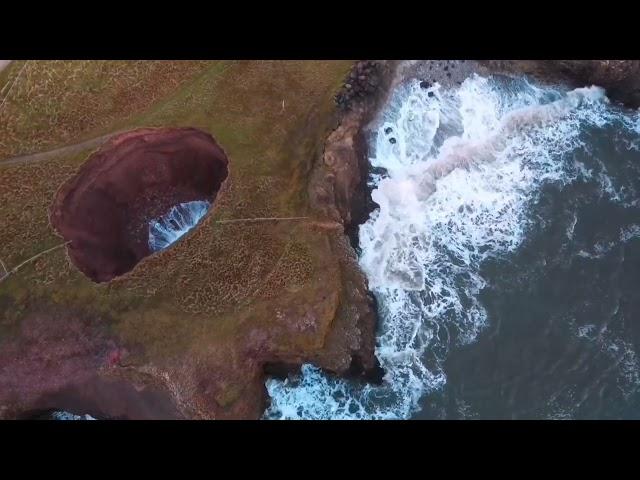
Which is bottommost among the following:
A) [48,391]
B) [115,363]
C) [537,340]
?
[48,391]

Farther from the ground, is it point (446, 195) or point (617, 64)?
point (617, 64)

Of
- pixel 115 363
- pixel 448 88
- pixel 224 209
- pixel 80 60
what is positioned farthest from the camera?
pixel 448 88

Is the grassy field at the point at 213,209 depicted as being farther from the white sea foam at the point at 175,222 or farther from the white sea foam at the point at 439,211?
the white sea foam at the point at 439,211

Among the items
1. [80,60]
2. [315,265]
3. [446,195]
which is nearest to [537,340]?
[446,195]

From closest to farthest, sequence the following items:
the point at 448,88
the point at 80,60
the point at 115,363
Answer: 1. the point at 115,363
2. the point at 80,60
3. the point at 448,88

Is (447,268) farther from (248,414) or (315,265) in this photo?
(248,414)

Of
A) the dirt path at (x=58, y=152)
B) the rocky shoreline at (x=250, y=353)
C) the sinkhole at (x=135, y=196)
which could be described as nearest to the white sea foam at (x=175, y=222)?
the sinkhole at (x=135, y=196)

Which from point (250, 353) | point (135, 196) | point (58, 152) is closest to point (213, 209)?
point (135, 196)

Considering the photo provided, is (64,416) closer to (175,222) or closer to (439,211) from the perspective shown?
(175,222)
